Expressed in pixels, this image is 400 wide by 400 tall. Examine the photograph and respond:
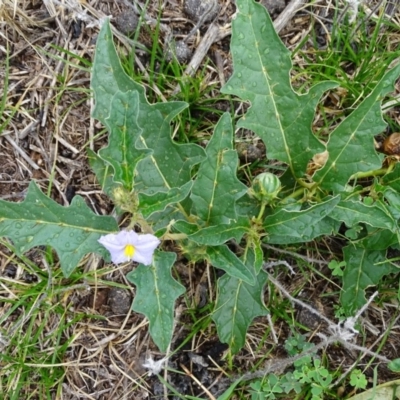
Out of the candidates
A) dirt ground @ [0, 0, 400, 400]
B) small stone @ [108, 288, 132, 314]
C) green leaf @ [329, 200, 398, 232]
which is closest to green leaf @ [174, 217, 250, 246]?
green leaf @ [329, 200, 398, 232]

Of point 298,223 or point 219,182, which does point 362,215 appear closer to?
point 298,223

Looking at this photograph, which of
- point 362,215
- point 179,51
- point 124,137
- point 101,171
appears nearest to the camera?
point 124,137

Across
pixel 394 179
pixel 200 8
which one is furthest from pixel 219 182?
pixel 200 8

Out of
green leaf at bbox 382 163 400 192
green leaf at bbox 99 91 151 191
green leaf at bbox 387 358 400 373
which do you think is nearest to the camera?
green leaf at bbox 99 91 151 191

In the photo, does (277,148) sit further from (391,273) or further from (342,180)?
(391,273)

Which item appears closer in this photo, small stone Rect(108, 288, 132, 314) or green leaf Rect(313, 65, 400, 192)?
green leaf Rect(313, 65, 400, 192)

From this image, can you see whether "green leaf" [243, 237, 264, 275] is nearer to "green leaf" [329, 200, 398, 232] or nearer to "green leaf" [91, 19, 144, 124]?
"green leaf" [329, 200, 398, 232]

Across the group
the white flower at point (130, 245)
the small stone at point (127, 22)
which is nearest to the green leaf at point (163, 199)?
the white flower at point (130, 245)
